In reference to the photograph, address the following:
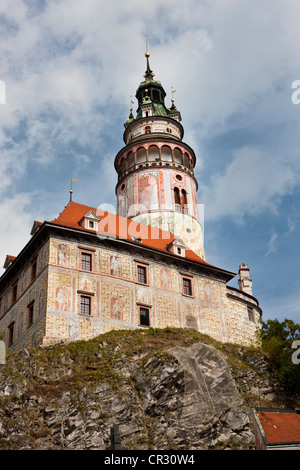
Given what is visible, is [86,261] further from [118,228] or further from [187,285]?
[187,285]

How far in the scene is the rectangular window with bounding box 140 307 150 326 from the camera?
3688 cm

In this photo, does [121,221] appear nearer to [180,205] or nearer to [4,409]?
[180,205]

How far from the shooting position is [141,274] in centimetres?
3856

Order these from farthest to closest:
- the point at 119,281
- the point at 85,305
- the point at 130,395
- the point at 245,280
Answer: the point at 245,280 → the point at 119,281 → the point at 85,305 → the point at 130,395

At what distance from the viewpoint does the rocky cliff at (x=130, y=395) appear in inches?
1044

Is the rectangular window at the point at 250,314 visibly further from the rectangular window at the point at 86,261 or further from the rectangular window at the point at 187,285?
the rectangular window at the point at 86,261

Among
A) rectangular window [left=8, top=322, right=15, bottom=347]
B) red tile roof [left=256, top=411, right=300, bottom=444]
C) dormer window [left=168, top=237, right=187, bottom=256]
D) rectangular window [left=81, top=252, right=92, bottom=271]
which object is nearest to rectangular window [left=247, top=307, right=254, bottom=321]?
dormer window [left=168, top=237, right=187, bottom=256]

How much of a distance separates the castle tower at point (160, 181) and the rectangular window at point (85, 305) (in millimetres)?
14766

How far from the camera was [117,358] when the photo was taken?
31.8m

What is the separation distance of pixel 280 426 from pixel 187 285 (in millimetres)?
13473

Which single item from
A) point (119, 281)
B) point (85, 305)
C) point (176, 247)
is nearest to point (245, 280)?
point (176, 247)

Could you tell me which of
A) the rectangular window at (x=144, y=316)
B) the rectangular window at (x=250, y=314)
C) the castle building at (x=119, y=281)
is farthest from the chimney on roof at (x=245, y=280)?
the rectangular window at (x=144, y=316)

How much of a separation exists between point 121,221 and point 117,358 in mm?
13544

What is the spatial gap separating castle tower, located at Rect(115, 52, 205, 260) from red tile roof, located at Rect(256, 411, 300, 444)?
65.3ft
